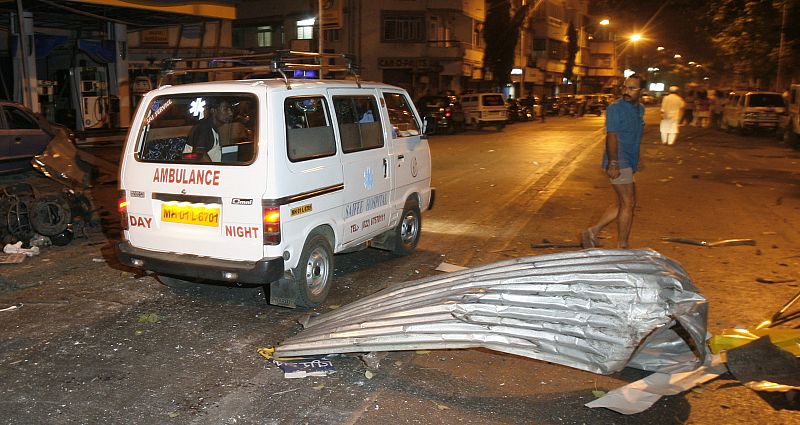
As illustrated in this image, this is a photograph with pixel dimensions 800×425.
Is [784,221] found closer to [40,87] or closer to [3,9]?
[3,9]

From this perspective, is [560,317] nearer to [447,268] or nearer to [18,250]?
[447,268]

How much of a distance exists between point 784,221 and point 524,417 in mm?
7776

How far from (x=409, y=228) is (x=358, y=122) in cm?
177

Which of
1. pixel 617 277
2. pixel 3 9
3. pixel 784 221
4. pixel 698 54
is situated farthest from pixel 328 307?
pixel 698 54

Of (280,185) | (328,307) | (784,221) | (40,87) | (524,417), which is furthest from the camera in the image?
(40,87)

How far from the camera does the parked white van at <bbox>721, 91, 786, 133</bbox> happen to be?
28547mm

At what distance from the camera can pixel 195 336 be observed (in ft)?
17.8

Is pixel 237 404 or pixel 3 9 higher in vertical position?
pixel 3 9

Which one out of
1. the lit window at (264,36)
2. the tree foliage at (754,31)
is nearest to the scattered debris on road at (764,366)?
the tree foliage at (754,31)

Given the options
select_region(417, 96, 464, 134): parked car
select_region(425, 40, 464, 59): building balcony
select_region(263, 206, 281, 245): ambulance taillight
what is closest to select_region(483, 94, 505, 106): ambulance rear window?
select_region(417, 96, 464, 134): parked car

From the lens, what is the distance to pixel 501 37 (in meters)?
51.2

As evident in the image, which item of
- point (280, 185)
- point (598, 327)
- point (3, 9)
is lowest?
point (598, 327)

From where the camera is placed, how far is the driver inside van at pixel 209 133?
5.89 m

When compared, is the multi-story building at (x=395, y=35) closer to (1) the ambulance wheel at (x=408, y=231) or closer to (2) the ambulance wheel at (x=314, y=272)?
(1) the ambulance wheel at (x=408, y=231)
